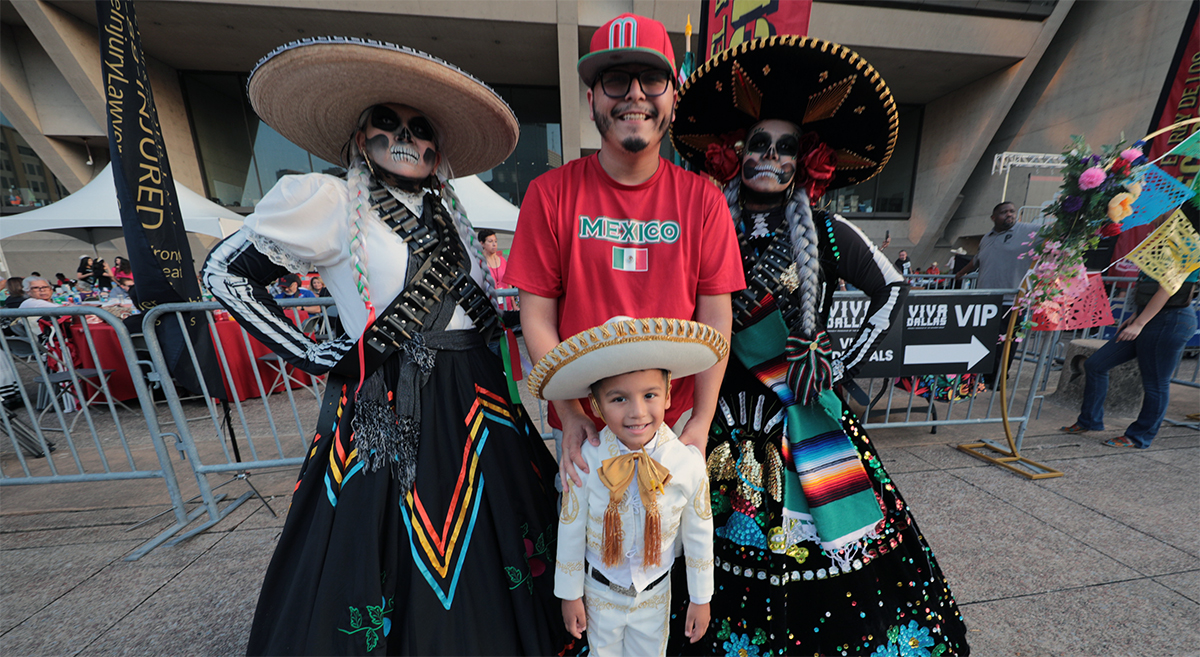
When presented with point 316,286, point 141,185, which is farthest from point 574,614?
point 316,286

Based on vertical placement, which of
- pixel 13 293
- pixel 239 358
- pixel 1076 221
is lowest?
pixel 239 358

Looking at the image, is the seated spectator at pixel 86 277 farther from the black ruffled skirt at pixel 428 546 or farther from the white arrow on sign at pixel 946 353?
the white arrow on sign at pixel 946 353

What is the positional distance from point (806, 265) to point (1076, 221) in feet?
9.11

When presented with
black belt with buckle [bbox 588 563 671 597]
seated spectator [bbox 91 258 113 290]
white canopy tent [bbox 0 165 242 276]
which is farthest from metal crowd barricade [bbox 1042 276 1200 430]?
seated spectator [bbox 91 258 113 290]

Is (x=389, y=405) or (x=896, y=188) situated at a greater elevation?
(x=896, y=188)

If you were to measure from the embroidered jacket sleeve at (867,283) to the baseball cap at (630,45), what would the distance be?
3.15ft

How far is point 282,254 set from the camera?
59.6 inches

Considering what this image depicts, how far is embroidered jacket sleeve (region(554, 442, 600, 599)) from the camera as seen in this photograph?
4.49ft

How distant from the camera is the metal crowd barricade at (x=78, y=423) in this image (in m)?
2.73

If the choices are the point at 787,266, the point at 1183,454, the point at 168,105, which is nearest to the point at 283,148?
the point at 168,105

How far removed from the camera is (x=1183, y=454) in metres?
3.50

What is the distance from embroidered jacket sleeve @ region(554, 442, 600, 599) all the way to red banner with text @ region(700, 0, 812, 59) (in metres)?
2.18

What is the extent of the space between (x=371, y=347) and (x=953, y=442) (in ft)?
14.7

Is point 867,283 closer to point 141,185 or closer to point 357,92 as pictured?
point 357,92
